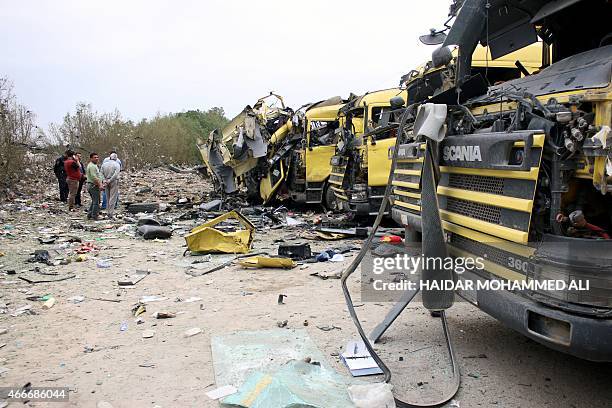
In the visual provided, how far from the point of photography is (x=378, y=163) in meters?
8.45

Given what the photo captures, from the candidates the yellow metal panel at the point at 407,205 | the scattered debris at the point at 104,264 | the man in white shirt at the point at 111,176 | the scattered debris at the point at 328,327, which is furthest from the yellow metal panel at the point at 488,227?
the man in white shirt at the point at 111,176

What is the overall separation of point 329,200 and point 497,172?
28.3ft

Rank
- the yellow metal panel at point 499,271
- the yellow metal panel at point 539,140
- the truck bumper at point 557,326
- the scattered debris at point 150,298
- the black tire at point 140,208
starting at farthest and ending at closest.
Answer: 1. the black tire at point 140,208
2. the scattered debris at point 150,298
3. the yellow metal panel at point 499,271
4. the yellow metal panel at point 539,140
5. the truck bumper at point 557,326

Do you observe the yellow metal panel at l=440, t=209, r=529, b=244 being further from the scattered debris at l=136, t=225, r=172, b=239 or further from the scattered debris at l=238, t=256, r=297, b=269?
the scattered debris at l=136, t=225, r=172, b=239

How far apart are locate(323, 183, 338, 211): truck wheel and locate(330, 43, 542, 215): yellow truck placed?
717 mm

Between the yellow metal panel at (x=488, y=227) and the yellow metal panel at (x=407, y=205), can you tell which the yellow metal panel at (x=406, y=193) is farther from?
the yellow metal panel at (x=488, y=227)

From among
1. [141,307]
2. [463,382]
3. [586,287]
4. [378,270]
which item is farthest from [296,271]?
[586,287]

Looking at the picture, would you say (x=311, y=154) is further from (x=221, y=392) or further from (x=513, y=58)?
(x=221, y=392)

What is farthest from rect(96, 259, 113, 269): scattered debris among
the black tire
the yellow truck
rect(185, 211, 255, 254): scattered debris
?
the black tire

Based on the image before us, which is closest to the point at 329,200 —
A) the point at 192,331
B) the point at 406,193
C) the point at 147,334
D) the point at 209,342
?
the point at 406,193

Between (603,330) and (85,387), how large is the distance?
303cm

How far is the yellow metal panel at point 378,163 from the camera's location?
27.4 ft

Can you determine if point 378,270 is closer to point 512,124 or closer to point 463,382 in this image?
point 463,382

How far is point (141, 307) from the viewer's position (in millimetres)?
4961
